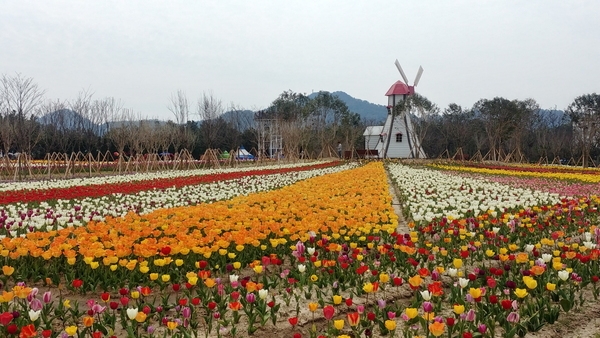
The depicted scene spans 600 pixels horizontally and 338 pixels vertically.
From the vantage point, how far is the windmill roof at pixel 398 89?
5319 centimetres

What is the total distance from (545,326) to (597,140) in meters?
45.4

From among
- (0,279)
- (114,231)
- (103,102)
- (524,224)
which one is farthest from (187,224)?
(103,102)

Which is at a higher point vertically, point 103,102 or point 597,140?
point 103,102

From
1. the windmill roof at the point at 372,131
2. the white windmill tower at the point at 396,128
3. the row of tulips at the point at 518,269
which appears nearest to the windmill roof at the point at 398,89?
the white windmill tower at the point at 396,128

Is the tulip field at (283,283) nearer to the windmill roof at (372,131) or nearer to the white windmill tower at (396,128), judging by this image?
the white windmill tower at (396,128)

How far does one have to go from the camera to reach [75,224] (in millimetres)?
7324

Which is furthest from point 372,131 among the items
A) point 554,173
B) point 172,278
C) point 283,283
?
point 172,278

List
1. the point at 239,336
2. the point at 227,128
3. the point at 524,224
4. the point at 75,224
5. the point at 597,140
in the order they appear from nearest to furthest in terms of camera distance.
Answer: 1. the point at 239,336
2. the point at 524,224
3. the point at 75,224
4. the point at 597,140
5. the point at 227,128

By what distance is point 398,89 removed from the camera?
53500 mm

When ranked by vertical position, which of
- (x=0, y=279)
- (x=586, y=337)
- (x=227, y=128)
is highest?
(x=227, y=128)

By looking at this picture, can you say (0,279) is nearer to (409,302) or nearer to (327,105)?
(409,302)

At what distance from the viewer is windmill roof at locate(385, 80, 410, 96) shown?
53.2 m

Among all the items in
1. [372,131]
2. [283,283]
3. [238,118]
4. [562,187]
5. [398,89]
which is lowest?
[283,283]

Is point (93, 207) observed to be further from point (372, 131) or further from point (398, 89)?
point (372, 131)
